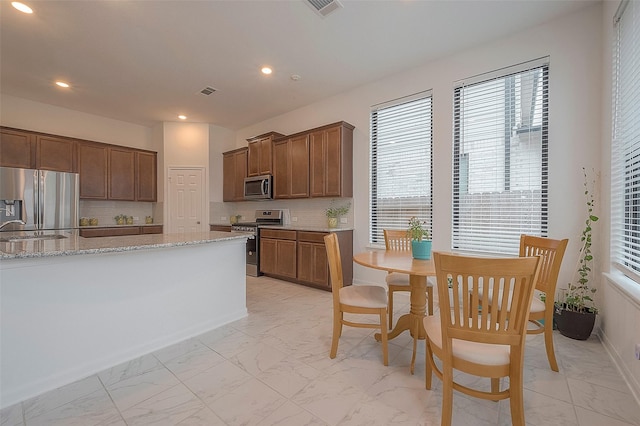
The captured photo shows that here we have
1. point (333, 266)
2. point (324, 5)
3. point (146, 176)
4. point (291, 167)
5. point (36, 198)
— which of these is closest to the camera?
point (333, 266)

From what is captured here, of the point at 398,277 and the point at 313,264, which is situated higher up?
the point at 398,277

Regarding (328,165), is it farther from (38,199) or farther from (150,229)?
(38,199)

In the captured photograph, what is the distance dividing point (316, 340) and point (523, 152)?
2.90m

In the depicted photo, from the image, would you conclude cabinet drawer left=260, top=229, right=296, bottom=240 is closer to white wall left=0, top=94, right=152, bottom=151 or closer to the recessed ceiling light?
white wall left=0, top=94, right=152, bottom=151

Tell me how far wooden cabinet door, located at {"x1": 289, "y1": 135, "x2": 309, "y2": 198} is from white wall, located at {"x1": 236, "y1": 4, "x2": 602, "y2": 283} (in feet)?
5.29

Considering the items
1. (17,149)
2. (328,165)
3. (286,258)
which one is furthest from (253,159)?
(17,149)

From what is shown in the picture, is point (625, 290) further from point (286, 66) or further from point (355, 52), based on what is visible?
point (286, 66)

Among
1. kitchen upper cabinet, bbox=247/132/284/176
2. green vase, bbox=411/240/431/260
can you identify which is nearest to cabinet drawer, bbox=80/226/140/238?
kitchen upper cabinet, bbox=247/132/284/176

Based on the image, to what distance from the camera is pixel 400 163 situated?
3826 millimetres

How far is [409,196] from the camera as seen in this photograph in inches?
147

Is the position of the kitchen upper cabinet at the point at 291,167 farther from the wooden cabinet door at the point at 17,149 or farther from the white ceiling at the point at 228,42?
the wooden cabinet door at the point at 17,149

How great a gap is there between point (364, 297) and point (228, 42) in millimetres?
3039

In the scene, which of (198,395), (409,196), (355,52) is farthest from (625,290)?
(355,52)

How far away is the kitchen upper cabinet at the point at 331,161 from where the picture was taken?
4035mm
